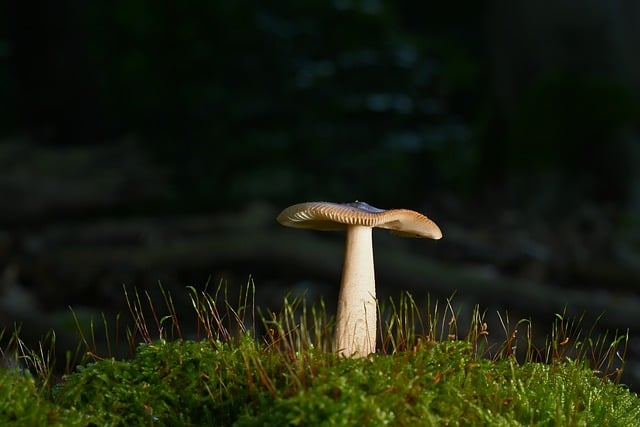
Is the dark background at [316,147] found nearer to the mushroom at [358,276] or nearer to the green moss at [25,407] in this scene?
the green moss at [25,407]

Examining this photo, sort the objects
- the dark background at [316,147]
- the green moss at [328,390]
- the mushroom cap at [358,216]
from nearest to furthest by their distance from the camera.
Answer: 1. the green moss at [328,390]
2. the mushroom cap at [358,216]
3. the dark background at [316,147]

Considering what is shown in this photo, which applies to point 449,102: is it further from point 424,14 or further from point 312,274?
point 312,274

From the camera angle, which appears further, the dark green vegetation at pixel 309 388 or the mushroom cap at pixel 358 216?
the mushroom cap at pixel 358 216

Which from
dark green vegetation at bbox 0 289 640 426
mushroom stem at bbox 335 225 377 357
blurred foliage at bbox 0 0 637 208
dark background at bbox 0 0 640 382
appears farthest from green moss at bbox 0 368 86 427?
blurred foliage at bbox 0 0 637 208

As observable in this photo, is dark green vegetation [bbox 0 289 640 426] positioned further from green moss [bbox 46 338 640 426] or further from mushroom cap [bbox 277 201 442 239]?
mushroom cap [bbox 277 201 442 239]

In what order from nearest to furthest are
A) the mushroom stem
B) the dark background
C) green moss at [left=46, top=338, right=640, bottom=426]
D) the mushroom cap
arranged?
green moss at [left=46, top=338, right=640, bottom=426] → the mushroom cap → the mushroom stem → the dark background

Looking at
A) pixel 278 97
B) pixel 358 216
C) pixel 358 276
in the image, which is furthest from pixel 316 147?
pixel 358 216

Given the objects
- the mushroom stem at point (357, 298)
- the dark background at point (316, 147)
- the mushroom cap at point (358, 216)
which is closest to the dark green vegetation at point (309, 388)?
the mushroom stem at point (357, 298)
